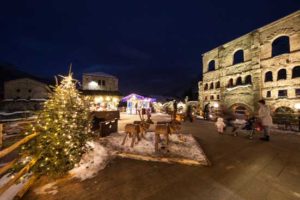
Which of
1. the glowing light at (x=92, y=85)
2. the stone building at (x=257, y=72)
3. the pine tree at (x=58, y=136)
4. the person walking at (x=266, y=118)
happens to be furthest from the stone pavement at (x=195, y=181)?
the glowing light at (x=92, y=85)

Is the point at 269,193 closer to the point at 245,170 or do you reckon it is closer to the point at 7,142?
the point at 245,170

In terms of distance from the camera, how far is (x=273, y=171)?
3.69 m

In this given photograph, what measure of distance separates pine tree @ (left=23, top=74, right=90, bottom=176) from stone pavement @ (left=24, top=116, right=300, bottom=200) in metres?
0.57

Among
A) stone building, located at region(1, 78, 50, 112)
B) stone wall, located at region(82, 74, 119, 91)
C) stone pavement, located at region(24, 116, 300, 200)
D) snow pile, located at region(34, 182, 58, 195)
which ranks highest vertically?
stone wall, located at region(82, 74, 119, 91)

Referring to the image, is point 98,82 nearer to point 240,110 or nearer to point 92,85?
point 92,85

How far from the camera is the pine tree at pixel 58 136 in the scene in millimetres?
3316

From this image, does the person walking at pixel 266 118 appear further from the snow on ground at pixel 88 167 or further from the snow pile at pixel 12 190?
the snow pile at pixel 12 190

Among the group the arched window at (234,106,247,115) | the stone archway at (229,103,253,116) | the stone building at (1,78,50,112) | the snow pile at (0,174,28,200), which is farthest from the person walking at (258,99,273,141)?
the stone building at (1,78,50,112)

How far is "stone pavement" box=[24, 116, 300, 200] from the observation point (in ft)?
8.84

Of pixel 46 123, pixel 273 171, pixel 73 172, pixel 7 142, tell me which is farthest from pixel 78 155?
pixel 7 142

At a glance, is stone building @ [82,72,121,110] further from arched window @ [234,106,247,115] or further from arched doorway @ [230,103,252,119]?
arched window @ [234,106,247,115]

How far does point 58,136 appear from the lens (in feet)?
11.2

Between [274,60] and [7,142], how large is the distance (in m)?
22.4

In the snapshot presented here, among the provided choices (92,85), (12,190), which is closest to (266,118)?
(12,190)
